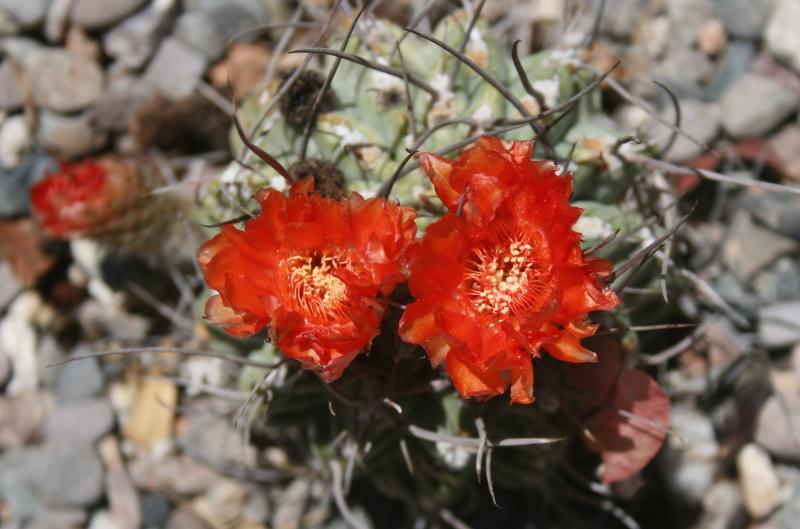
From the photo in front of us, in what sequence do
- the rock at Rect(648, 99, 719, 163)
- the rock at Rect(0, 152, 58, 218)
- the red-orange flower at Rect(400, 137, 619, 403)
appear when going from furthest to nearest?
the rock at Rect(0, 152, 58, 218)
the rock at Rect(648, 99, 719, 163)
the red-orange flower at Rect(400, 137, 619, 403)

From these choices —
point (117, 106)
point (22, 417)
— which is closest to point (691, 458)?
point (22, 417)

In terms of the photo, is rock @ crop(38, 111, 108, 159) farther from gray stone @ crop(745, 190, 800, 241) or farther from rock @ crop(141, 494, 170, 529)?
gray stone @ crop(745, 190, 800, 241)

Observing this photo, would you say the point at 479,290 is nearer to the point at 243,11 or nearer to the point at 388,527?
the point at 388,527

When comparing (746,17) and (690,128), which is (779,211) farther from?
(746,17)

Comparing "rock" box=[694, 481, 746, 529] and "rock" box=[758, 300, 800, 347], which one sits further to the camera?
"rock" box=[758, 300, 800, 347]

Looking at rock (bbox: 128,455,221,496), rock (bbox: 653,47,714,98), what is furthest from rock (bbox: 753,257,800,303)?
rock (bbox: 128,455,221,496)

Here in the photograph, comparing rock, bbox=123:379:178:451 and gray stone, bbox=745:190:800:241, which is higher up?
gray stone, bbox=745:190:800:241
